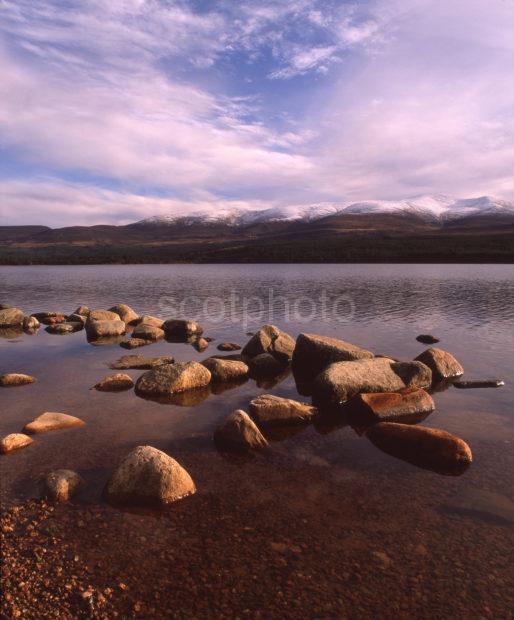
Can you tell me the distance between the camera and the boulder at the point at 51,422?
11.2 metres

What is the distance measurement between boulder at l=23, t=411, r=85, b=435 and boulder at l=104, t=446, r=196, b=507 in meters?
3.74

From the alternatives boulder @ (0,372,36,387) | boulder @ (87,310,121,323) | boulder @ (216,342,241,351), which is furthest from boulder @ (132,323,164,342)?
boulder @ (0,372,36,387)

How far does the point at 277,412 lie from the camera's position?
12.1 meters

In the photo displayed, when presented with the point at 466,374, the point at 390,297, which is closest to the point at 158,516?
the point at 466,374

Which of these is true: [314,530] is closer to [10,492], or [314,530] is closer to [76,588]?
[76,588]

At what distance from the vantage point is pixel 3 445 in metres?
10.1

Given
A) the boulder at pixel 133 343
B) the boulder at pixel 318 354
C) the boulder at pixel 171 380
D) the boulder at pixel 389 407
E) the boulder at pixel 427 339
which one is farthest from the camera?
the boulder at pixel 427 339

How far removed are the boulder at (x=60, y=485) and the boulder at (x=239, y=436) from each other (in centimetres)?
332

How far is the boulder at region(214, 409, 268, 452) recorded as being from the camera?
10539 mm

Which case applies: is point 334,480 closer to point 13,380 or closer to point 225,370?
point 225,370

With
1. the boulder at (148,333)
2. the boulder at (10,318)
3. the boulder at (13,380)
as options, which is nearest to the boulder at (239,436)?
the boulder at (13,380)

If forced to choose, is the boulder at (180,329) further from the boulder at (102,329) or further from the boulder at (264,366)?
the boulder at (264,366)

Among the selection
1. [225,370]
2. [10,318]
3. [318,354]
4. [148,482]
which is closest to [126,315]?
[10,318]

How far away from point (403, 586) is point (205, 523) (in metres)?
3.36
